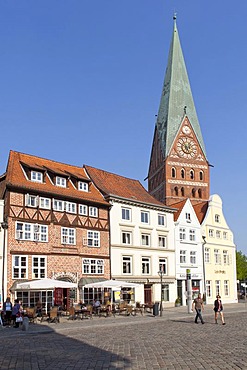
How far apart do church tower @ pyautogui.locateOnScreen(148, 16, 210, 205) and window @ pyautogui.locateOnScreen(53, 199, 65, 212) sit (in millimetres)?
50569

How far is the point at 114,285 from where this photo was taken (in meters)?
34.8

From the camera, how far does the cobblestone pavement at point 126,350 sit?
510 inches

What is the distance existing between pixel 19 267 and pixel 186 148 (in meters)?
64.0

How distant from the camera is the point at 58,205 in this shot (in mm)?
37594

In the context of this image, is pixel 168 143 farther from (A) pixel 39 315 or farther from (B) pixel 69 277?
(A) pixel 39 315

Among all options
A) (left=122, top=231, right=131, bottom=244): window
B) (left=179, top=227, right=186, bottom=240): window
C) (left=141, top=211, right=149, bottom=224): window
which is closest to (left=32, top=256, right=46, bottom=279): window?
(left=122, top=231, right=131, bottom=244): window

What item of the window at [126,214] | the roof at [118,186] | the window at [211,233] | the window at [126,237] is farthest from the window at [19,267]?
the window at [211,233]

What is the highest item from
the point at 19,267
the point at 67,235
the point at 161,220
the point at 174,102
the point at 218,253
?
the point at 174,102

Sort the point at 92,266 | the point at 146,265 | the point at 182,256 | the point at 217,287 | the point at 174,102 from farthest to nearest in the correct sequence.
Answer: the point at 174,102
the point at 217,287
the point at 182,256
the point at 146,265
the point at 92,266

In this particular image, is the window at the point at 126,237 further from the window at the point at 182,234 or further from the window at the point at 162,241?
the window at the point at 182,234

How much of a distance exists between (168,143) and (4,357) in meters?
80.1

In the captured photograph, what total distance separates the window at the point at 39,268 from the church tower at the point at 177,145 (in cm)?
5340

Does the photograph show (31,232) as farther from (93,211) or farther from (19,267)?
(93,211)

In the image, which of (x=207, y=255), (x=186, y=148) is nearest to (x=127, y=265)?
(x=207, y=255)
